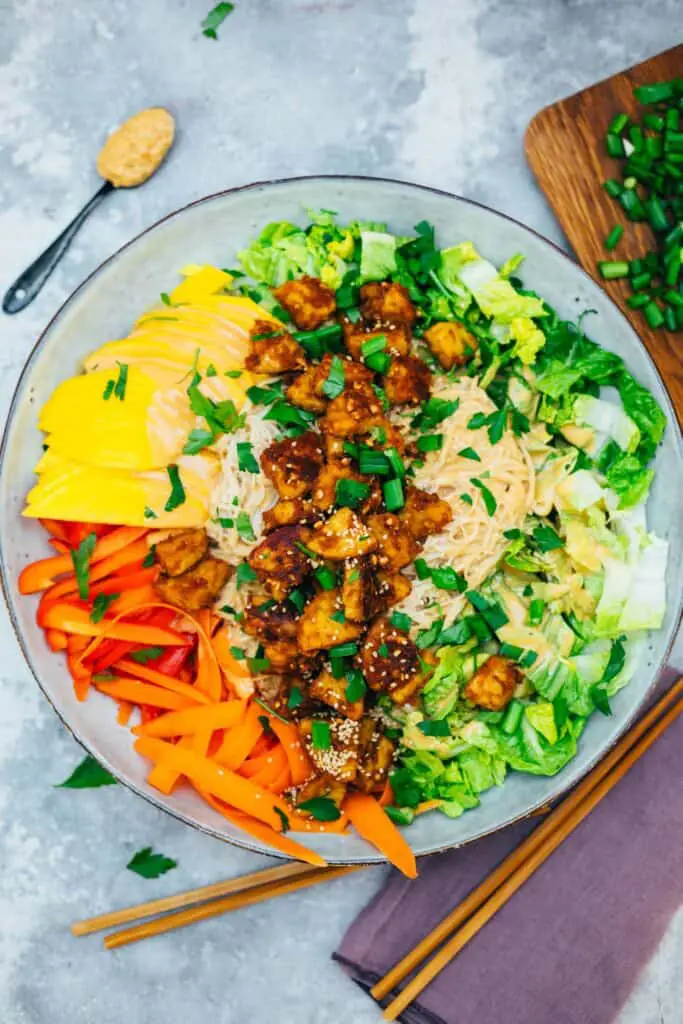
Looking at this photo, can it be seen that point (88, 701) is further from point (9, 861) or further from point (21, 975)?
point (21, 975)

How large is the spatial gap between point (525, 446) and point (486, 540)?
0.38 m

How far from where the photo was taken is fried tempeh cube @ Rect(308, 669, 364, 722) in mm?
3088

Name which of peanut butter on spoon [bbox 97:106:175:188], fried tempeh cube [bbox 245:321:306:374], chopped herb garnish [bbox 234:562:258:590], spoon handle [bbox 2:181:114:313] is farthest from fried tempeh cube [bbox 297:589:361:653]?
peanut butter on spoon [bbox 97:106:175:188]

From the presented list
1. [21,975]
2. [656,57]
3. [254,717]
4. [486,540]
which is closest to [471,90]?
[656,57]

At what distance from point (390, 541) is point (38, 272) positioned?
1.82m

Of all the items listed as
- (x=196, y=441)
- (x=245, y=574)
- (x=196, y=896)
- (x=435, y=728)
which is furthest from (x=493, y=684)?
(x=196, y=896)

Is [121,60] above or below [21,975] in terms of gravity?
above

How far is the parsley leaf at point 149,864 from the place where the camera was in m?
3.54

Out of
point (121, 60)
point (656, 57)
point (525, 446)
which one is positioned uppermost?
point (656, 57)

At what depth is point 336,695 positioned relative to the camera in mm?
3086

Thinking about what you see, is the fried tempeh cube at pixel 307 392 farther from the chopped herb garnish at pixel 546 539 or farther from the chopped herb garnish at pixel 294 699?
the chopped herb garnish at pixel 294 699

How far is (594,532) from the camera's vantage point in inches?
127

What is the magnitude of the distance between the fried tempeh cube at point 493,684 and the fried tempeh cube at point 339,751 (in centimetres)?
43

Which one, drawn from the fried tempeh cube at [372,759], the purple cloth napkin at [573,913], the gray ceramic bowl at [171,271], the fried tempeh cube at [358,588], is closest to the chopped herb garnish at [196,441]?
the gray ceramic bowl at [171,271]
